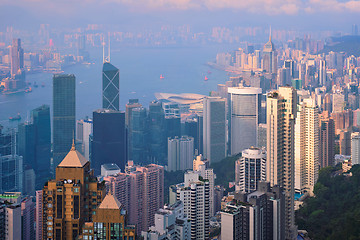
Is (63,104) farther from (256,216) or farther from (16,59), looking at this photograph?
(256,216)

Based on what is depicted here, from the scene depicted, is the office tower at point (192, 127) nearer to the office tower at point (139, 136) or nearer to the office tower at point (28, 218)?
the office tower at point (139, 136)

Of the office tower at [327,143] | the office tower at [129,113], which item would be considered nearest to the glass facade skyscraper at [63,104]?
the office tower at [129,113]

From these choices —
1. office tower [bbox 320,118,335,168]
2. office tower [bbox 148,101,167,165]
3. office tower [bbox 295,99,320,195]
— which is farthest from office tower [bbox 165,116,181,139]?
office tower [bbox 295,99,320,195]

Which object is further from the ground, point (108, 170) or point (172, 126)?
point (172, 126)

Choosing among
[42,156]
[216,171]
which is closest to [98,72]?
[42,156]

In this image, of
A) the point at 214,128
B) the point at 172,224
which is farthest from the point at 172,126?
the point at 172,224

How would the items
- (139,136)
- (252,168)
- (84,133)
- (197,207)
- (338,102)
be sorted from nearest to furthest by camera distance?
1. (197,207)
2. (252,168)
3. (84,133)
4. (139,136)
5. (338,102)
